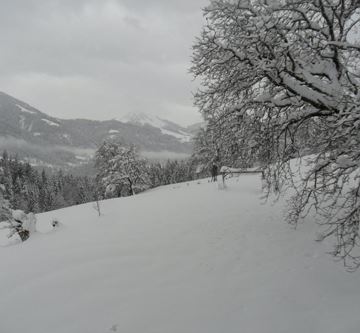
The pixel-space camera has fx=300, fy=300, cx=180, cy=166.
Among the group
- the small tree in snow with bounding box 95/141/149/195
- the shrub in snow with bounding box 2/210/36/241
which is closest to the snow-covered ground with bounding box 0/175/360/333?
the shrub in snow with bounding box 2/210/36/241

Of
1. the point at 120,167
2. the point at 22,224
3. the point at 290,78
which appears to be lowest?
the point at 22,224

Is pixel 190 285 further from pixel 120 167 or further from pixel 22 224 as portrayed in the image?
pixel 120 167

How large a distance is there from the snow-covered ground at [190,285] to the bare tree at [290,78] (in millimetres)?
1199

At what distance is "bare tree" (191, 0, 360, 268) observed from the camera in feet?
19.6

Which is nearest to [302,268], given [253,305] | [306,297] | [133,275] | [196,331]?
[306,297]

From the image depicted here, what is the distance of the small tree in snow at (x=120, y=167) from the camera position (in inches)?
1639

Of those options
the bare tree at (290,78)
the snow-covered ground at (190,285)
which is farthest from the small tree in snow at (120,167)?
the bare tree at (290,78)

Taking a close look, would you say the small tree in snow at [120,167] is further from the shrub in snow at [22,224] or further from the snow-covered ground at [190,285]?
the snow-covered ground at [190,285]

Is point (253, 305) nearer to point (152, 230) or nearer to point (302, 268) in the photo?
point (302, 268)

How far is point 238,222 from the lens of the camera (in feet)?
36.8

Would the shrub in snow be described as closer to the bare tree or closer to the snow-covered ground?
the snow-covered ground

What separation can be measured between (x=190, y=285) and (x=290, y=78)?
5.18m

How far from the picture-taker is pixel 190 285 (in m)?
6.96

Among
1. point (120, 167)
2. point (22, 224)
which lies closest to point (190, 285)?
point (22, 224)
